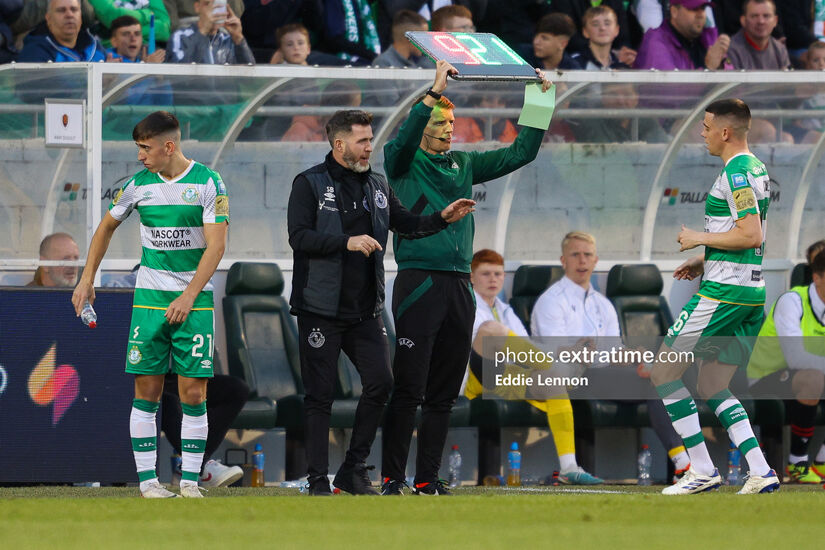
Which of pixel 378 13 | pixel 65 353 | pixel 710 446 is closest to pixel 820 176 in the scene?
pixel 710 446

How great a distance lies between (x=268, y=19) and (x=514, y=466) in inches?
190

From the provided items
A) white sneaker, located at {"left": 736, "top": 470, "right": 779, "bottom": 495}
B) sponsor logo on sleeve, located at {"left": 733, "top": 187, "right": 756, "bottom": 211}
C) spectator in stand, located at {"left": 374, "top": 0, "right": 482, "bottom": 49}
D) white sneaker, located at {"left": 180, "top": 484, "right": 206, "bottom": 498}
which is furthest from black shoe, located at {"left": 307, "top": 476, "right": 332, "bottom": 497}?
spectator in stand, located at {"left": 374, "top": 0, "right": 482, "bottom": 49}

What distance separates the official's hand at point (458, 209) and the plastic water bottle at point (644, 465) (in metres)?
4.61

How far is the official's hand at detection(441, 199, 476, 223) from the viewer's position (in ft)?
25.6

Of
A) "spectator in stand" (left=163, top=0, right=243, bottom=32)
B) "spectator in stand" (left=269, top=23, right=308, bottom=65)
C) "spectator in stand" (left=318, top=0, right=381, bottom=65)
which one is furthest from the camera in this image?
"spectator in stand" (left=318, top=0, right=381, bottom=65)

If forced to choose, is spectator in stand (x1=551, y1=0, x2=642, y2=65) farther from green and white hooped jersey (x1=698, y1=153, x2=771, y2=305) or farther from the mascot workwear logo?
the mascot workwear logo

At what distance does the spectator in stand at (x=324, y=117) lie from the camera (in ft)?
37.9

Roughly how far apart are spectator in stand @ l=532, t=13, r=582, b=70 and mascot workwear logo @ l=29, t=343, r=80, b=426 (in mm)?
5890

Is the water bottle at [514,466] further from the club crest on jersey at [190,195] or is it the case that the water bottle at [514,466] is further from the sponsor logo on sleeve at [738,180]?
the club crest on jersey at [190,195]

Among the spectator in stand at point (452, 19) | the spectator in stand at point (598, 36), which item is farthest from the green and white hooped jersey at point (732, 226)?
the spectator in stand at point (598, 36)

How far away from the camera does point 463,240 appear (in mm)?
8242

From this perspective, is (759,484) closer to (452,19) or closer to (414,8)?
(452,19)

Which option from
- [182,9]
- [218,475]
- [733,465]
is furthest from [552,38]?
[218,475]

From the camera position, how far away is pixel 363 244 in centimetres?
753
